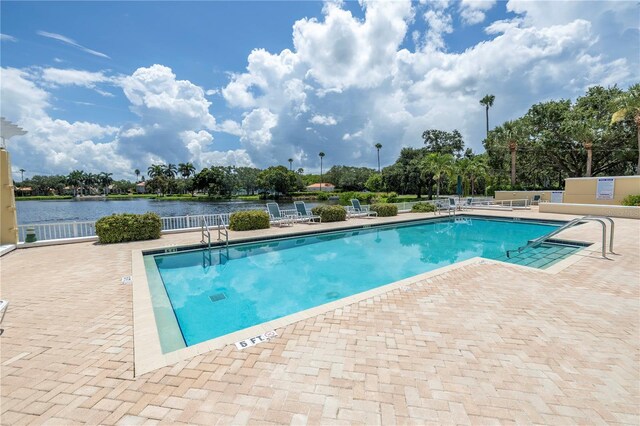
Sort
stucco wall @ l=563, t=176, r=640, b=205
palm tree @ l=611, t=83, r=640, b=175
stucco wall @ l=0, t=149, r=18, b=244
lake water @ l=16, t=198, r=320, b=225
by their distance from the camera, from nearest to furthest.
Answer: stucco wall @ l=0, t=149, r=18, b=244
stucco wall @ l=563, t=176, r=640, b=205
palm tree @ l=611, t=83, r=640, b=175
lake water @ l=16, t=198, r=320, b=225

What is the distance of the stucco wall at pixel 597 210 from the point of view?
1474 cm

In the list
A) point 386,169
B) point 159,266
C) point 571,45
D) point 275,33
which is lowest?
point 159,266

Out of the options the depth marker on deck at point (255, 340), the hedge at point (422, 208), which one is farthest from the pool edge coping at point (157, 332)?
the hedge at point (422, 208)

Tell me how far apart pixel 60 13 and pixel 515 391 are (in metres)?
14.0

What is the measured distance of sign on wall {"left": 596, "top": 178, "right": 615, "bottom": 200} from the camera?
17.6m

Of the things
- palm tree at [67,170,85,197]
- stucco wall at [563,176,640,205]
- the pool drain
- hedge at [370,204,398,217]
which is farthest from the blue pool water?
palm tree at [67,170,85,197]

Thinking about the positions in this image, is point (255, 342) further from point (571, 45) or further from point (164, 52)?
point (571, 45)

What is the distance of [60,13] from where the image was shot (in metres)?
8.80

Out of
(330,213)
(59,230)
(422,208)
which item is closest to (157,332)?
(59,230)

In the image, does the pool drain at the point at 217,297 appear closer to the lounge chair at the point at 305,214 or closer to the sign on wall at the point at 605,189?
the lounge chair at the point at 305,214

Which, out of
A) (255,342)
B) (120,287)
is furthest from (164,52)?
(255,342)

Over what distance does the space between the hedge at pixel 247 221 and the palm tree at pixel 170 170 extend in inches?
3439

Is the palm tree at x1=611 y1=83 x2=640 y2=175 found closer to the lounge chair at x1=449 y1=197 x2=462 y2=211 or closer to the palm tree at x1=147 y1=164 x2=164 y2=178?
the lounge chair at x1=449 y1=197 x2=462 y2=211

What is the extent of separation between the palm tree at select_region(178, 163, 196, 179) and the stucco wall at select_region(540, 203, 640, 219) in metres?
84.5
